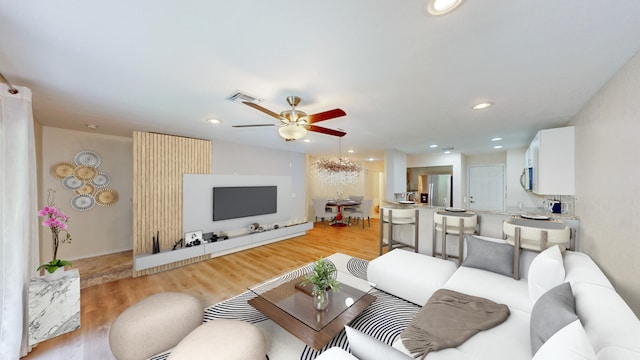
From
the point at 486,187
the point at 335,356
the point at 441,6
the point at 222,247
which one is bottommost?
the point at 222,247

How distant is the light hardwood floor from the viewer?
2.00 metres

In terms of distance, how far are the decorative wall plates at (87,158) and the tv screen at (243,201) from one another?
7.06ft

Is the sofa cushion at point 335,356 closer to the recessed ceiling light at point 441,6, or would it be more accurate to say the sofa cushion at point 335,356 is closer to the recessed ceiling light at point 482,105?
the recessed ceiling light at point 441,6

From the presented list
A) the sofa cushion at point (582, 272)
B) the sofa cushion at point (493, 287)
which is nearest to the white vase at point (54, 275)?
the sofa cushion at point (493, 287)

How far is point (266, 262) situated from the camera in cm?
396

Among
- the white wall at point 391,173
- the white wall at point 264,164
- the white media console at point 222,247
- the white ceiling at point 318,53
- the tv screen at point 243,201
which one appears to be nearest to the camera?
the white ceiling at point 318,53

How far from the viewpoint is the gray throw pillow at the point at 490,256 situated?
2.34 meters

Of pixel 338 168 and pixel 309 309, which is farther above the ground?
pixel 338 168

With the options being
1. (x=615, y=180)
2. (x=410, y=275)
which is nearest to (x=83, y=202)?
(x=410, y=275)

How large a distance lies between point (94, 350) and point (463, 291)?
11.4ft

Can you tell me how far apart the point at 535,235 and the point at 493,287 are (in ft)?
2.55

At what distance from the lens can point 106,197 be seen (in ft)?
13.6

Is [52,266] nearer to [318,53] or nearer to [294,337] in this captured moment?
[294,337]

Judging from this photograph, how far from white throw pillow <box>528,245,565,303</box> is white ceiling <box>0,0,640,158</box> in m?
1.48
